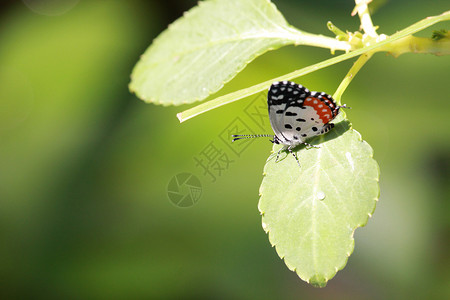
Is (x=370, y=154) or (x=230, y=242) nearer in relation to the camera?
(x=370, y=154)

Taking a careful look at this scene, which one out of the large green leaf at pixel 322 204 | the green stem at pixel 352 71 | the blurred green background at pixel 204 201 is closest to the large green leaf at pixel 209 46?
the green stem at pixel 352 71

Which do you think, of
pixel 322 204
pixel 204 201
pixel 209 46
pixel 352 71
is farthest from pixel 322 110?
pixel 204 201

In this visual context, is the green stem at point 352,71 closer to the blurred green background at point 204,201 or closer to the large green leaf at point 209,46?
the large green leaf at point 209,46

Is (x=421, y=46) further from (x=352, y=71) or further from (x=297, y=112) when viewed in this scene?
(x=297, y=112)

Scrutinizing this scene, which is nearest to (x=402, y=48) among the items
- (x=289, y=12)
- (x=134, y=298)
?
(x=134, y=298)

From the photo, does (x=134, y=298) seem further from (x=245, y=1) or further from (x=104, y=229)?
(x=245, y=1)

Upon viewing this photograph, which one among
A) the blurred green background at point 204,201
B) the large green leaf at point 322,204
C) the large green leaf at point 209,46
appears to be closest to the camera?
the large green leaf at point 322,204

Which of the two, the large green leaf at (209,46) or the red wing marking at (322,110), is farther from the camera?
the large green leaf at (209,46)
